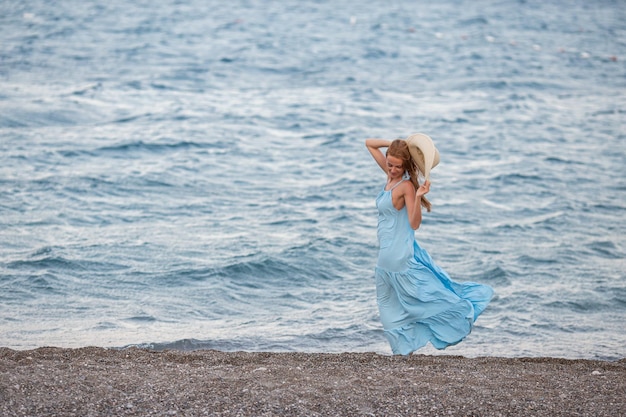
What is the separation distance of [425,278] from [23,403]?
10.7ft

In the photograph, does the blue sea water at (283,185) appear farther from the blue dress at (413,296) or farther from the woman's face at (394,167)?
the woman's face at (394,167)

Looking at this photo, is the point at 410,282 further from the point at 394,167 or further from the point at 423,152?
the point at 423,152

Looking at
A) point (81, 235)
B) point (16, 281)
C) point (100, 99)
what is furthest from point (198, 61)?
point (16, 281)

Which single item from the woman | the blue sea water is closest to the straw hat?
the woman

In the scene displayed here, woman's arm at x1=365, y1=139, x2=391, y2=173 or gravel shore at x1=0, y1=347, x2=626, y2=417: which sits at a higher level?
woman's arm at x1=365, y1=139, x2=391, y2=173

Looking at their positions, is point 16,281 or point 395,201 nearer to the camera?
point 395,201

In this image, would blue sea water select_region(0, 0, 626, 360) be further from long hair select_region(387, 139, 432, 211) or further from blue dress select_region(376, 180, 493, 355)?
long hair select_region(387, 139, 432, 211)

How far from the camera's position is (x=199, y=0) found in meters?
43.9

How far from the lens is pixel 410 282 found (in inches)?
277

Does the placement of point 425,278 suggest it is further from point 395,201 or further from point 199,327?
point 199,327

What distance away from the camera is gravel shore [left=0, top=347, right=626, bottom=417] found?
574cm

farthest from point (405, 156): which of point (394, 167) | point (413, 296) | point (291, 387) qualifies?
point (291, 387)

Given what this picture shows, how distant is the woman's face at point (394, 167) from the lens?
6.87 m

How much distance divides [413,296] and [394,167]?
107 cm
